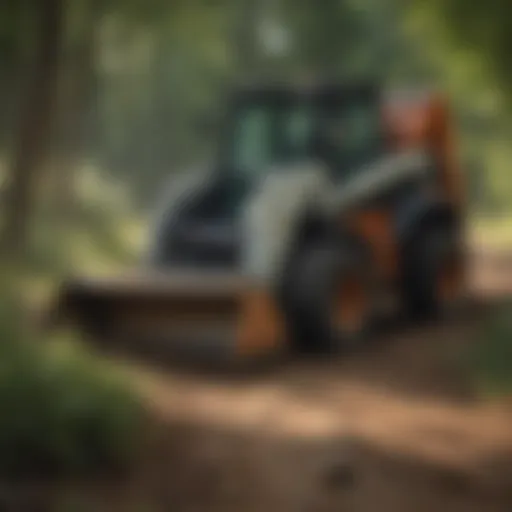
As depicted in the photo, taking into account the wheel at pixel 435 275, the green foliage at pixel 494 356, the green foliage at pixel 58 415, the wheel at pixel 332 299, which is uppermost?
the wheel at pixel 435 275

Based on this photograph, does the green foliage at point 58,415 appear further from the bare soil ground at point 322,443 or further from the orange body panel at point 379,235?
the orange body panel at point 379,235

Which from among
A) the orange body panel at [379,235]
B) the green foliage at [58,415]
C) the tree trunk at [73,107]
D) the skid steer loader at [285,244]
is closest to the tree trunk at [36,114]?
the tree trunk at [73,107]

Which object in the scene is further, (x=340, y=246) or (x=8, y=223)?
(x=340, y=246)

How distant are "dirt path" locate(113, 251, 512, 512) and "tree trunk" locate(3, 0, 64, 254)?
326 mm

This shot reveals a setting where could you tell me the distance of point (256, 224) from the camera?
226 centimetres

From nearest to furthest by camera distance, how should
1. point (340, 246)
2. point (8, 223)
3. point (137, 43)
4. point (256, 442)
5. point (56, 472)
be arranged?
point (56, 472), point (256, 442), point (8, 223), point (137, 43), point (340, 246)

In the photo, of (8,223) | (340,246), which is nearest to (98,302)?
(8,223)

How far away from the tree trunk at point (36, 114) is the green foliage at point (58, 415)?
259mm

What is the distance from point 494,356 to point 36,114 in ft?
2.70

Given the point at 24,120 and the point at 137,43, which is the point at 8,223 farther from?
the point at 137,43

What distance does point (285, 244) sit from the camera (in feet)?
7.68

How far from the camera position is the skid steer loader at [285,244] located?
2223mm

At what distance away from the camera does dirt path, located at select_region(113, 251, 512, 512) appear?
5.62 feet

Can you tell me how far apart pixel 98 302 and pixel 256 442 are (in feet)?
1.30
